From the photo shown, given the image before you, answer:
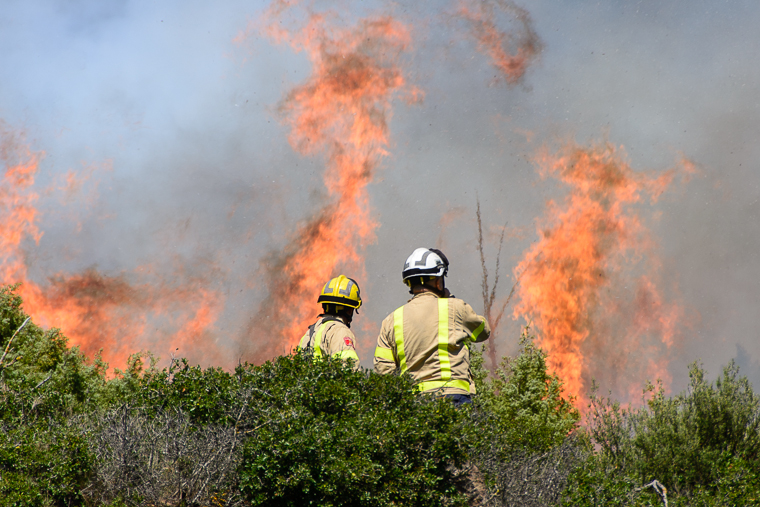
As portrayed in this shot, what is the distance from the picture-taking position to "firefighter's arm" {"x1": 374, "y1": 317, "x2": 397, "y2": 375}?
5703mm

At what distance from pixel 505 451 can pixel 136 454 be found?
298 cm

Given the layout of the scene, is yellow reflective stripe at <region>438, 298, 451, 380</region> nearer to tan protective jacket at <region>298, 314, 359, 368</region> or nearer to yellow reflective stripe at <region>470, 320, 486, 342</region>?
yellow reflective stripe at <region>470, 320, 486, 342</region>

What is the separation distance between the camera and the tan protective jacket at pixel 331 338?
644cm

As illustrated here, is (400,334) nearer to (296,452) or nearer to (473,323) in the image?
(473,323)

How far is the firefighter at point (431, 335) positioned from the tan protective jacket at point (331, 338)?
2.21ft

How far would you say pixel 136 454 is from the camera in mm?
4816

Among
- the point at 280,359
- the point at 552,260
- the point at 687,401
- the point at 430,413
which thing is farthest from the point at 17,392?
the point at 552,260

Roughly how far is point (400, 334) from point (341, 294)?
1.51 m

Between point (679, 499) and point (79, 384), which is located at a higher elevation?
point (79, 384)

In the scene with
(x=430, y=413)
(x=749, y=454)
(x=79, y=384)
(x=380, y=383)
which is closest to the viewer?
(x=430, y=413)

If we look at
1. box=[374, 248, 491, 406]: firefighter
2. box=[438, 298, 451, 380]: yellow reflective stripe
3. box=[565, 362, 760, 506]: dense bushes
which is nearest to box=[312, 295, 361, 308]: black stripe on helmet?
box=[374, 248, 491, 406]: firefighter

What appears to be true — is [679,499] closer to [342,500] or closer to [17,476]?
[342,500]

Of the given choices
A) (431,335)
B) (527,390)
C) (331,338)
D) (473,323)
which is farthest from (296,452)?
(527,390)

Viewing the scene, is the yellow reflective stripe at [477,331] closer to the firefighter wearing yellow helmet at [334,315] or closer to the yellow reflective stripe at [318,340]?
the firefighter wearing yellow helmet at [334,315]
